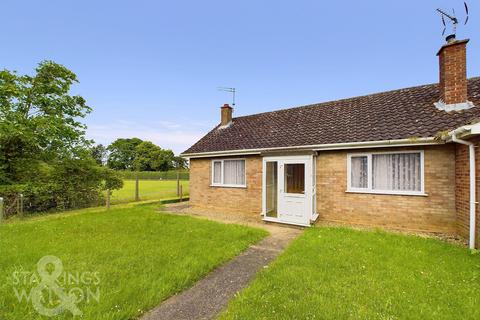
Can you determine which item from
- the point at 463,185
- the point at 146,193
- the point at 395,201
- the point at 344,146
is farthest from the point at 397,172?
the point at 146,193

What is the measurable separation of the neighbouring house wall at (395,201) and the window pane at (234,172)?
3.69 meters

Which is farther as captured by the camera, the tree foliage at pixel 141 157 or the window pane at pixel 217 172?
the tree foliage at pixel 141 157

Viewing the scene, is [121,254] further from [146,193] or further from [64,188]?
[146,193]

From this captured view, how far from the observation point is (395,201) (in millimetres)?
7855

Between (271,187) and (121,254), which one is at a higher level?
(271,187)

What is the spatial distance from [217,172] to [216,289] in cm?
873

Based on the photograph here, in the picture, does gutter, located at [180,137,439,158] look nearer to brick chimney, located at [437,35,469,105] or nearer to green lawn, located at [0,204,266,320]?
brick chimney, located at [437,35,469,105]

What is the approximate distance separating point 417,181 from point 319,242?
389 centimetres

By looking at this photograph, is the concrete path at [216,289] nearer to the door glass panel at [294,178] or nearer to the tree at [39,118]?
the door glass panel at [294,178]

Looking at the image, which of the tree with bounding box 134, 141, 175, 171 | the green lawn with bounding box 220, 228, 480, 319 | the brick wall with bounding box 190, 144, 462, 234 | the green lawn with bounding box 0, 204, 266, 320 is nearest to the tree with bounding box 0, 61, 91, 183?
the green lawn with bounding box 0, 204, 266, 320

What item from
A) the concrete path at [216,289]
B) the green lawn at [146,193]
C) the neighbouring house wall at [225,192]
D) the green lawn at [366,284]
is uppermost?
the neighbouring house wall at [225,192]

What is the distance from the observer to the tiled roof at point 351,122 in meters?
7.82

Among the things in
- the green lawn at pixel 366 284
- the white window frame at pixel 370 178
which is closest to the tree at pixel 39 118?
the green lawn at pixel 366 284

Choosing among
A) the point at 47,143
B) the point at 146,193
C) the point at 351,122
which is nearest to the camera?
the point at 351,122
